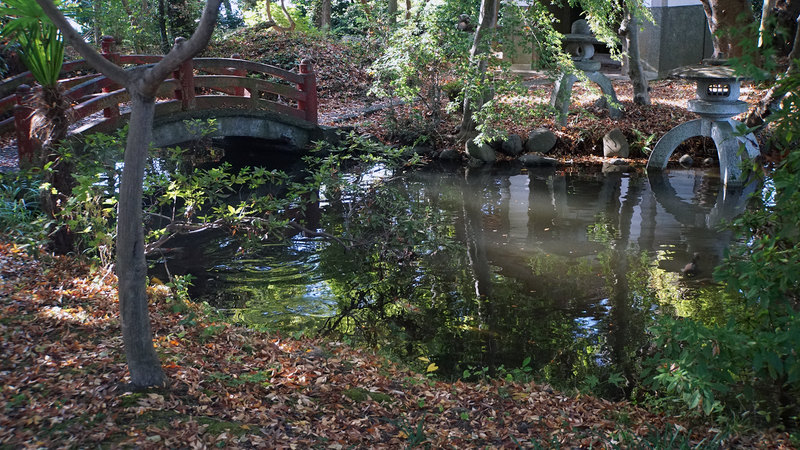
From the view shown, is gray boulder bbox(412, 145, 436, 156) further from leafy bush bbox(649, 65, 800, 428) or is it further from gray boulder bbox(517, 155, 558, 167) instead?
leafy bush bbox(649, 65, 800, 428)

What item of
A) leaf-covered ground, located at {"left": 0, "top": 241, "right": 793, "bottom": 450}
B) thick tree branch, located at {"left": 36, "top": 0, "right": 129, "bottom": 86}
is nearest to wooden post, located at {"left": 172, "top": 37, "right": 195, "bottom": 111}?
leaf-covered ground, located at {"left": 0, "top": 241, "right": 793, "bottom": 450}

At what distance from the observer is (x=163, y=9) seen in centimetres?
1914

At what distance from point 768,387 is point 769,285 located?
81.8 inches

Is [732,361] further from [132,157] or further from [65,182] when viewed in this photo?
[65,182]

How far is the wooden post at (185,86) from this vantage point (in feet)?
36.3

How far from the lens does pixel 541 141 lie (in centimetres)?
1597

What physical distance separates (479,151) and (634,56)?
17.7 feet

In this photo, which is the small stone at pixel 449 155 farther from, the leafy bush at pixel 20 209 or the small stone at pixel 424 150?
the leafy bush at pixel 20 209

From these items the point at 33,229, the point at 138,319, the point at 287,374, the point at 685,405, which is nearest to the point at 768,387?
the point at 685,405

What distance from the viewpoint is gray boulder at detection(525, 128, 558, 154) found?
15.9m

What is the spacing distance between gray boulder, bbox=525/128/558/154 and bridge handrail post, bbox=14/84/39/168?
1111 cm

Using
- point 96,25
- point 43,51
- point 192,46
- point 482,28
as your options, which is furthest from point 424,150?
point 192,46

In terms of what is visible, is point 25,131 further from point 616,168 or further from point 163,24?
point 163,24

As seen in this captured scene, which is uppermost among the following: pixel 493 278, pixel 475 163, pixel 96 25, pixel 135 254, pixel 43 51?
pixel 96 25
